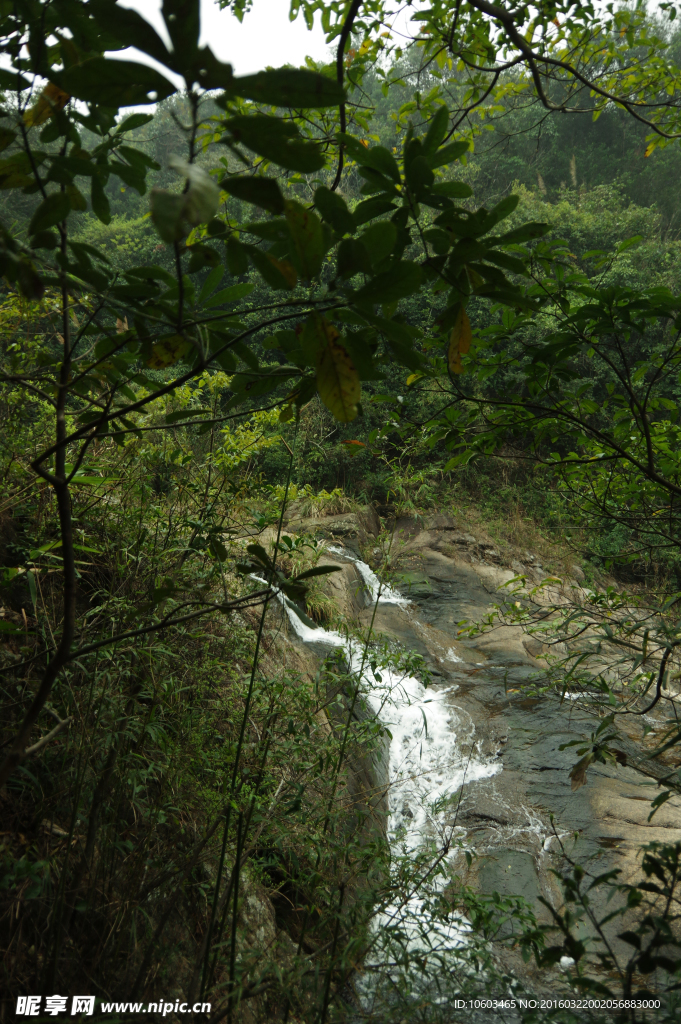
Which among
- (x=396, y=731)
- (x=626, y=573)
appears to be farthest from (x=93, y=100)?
(x=626, y=573)

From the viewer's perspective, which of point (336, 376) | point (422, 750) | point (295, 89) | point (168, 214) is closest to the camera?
point (168, 214)

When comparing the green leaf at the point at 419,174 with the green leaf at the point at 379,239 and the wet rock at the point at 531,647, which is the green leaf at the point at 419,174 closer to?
the green leaf at the point at 379,239

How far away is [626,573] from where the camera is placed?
30.0 feet

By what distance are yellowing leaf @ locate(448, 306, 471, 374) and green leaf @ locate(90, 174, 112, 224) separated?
0.52m

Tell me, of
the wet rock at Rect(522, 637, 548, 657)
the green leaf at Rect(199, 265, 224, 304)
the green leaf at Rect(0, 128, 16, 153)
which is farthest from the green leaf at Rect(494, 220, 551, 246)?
the wet rock at Rect(522, 637, 548, 657)

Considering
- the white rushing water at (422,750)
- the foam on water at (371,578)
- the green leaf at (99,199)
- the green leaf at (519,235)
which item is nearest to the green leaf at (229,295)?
the green leaf at (99,199)

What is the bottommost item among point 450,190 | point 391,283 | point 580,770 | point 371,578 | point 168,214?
point 580,770

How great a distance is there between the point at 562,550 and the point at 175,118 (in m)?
9.19

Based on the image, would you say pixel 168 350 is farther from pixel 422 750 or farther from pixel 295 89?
pixel 422 750

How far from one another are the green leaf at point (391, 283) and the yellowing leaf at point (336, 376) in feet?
0.19

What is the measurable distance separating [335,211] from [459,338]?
0.30 m

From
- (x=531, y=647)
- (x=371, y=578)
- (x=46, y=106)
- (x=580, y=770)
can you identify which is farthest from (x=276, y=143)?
(x=531, y=647)

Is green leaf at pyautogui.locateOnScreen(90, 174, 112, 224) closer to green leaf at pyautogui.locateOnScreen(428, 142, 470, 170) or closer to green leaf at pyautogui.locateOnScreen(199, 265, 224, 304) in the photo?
green leaf at pyautogui.locateOnScreen(199, 265, 224, 304)

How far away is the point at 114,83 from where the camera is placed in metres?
0.53
